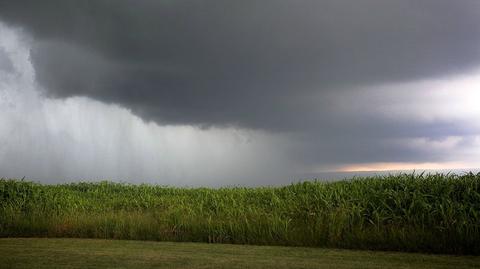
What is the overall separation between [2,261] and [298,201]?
910cm

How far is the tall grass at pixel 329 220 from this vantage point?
1005 cm

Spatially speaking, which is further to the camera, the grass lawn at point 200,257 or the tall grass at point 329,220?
the tall grass at point 329,220

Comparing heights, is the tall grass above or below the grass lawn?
above

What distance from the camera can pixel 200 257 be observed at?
7.95 metres

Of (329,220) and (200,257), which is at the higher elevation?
(329,220)

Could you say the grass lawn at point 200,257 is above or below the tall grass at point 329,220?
below

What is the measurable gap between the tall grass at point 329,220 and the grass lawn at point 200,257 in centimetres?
→ 107

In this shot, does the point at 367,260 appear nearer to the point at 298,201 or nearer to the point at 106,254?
the point at 106,254

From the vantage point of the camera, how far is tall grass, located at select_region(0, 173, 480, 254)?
10.0 metres

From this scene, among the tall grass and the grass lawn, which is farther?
the tall grass

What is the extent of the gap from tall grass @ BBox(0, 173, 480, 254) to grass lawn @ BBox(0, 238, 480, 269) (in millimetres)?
1067

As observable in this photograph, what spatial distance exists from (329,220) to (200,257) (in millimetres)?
4470

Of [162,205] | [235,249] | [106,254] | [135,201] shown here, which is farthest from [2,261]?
[135,201]

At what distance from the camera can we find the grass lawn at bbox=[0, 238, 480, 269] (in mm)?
7348
